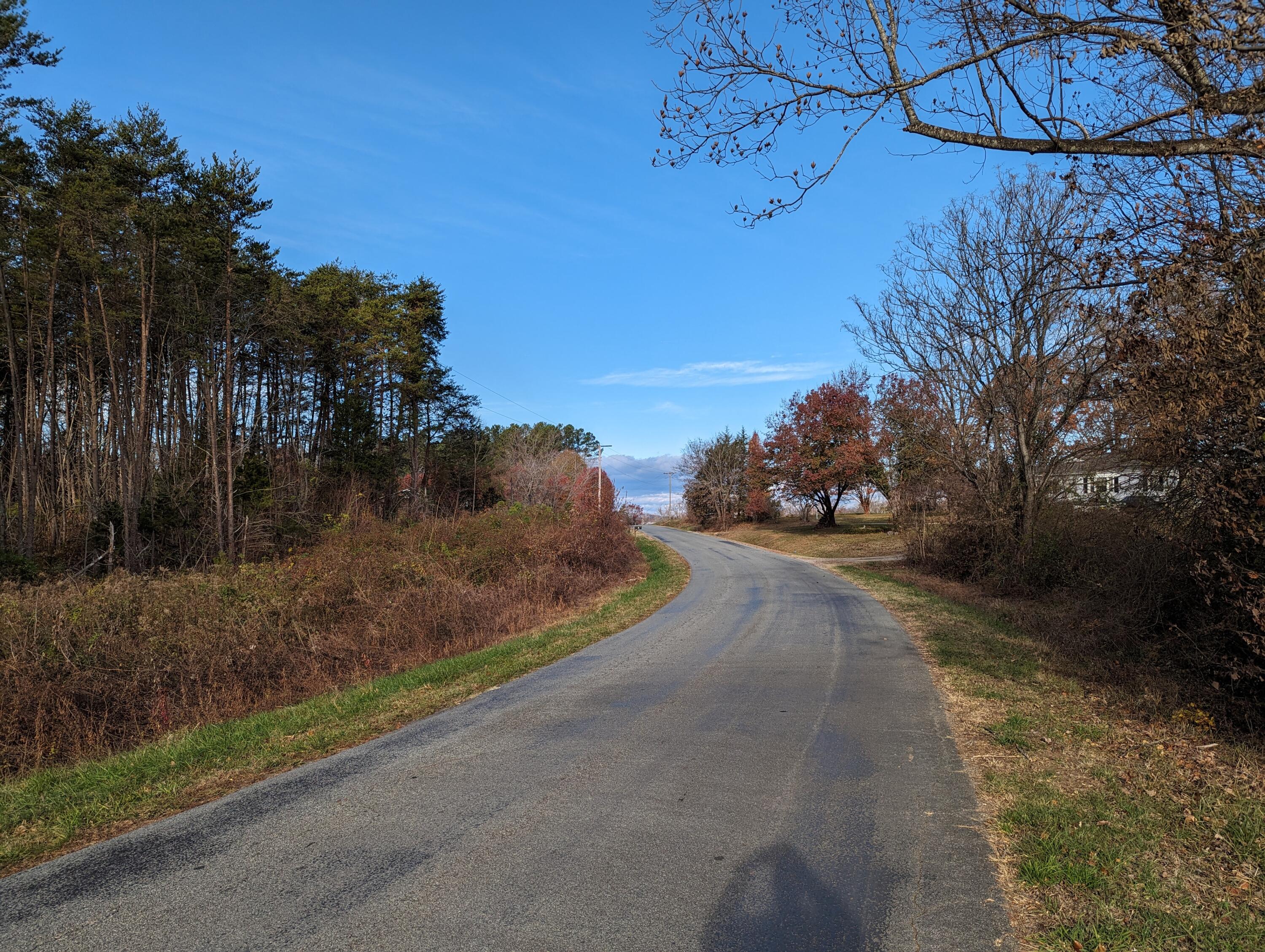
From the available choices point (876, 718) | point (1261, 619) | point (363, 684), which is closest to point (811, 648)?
point (876, 718)

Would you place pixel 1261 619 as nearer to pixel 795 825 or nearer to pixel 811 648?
Answer: pixel 795 825

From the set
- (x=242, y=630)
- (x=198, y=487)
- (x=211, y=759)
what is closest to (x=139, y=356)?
(x=198, y=487)

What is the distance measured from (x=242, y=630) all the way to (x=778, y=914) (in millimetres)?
10320

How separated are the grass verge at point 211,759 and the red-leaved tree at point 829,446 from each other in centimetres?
3238

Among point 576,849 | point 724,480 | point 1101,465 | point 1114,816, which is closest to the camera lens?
point 576,849

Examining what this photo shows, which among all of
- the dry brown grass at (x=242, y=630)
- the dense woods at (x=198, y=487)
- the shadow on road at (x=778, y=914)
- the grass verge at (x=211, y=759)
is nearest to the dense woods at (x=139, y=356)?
the dense woods at (x=198, y=487)

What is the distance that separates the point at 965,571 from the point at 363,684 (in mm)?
16258

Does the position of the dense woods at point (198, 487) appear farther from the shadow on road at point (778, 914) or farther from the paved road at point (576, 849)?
the shadow on road at point (778, 914)

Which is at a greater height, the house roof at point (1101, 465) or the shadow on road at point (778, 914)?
the house roof at point (1101, 465)

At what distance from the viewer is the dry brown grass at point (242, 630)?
7977mm

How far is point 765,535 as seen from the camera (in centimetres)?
4550

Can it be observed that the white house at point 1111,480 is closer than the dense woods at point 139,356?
Yes

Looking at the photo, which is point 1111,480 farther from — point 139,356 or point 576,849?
point 139,356

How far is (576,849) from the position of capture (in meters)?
3.75
